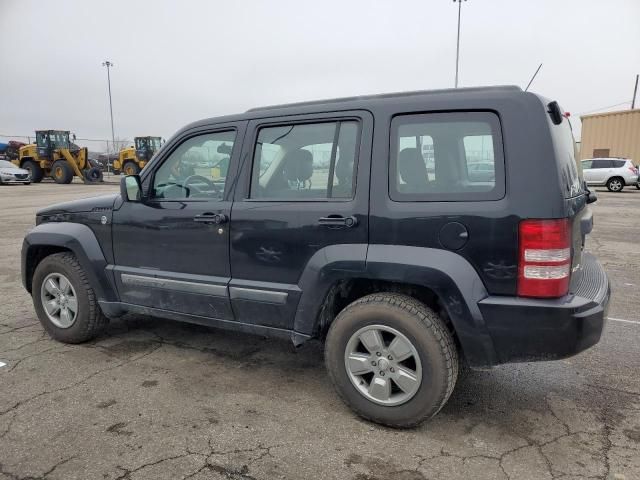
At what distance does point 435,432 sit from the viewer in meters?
2.81

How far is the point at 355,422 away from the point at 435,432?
46cm

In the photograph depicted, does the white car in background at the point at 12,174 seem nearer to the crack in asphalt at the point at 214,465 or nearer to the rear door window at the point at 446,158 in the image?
the crack in asphalt at the point at 214,465

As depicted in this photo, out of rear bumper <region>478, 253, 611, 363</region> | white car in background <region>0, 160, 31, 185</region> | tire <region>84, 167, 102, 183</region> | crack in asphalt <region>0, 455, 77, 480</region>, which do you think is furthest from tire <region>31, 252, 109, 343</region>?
white car in background <region>0, 160, 31, 185</region>

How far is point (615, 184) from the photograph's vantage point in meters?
22.8

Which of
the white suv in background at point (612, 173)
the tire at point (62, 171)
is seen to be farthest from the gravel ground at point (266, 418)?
the tire at point (62, 171)

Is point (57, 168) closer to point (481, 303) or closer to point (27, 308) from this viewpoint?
point (27, 308)

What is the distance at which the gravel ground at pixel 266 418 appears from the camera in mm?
2482

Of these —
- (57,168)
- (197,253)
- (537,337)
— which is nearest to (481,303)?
(537,337)

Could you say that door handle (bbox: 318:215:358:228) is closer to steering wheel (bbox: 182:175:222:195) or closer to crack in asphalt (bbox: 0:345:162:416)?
steering wheel (bbox: 182:175:222:195)

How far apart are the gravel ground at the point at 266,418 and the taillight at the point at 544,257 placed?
2.94 feet

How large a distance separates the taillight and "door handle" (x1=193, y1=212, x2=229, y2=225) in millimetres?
1827

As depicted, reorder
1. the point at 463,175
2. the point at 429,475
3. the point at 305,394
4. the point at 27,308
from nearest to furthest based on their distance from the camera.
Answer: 1. the point at 429,475
2. the point at 463,175
3. the point at 305,394
4. the point at 27,308

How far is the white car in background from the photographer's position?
1027 inches

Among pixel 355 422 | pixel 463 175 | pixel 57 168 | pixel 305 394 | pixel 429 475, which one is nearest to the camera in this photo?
pixel 429 475
